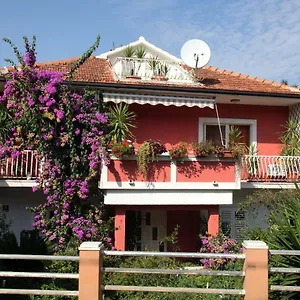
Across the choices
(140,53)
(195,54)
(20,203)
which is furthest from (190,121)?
(20,203)

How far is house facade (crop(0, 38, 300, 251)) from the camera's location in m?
13.8

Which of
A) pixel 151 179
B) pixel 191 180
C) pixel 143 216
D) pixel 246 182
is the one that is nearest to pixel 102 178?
pixel 151 179

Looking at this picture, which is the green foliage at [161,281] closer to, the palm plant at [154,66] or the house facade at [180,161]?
Result: the house facade at [180,161]

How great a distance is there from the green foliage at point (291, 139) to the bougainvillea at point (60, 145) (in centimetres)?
840

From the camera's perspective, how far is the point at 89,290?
7070 millimetres

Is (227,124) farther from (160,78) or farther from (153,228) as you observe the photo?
(153,228)

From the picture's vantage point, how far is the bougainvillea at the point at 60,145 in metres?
13.2

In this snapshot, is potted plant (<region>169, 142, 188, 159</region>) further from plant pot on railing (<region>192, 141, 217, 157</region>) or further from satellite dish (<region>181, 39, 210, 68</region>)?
satellite dish (<region>181, 39, 210, 68</region>)

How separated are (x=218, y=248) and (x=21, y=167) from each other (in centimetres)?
773

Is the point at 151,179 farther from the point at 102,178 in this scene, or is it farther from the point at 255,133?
the point at 255,133

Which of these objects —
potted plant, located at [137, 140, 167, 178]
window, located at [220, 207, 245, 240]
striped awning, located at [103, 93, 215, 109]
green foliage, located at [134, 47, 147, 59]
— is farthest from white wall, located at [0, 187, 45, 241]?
green foliage, located at [134, 47, 147, 59]

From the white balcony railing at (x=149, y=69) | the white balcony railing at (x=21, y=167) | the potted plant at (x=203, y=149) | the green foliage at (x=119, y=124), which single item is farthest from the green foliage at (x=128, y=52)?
the white balcony railing at (x=21, y=167)

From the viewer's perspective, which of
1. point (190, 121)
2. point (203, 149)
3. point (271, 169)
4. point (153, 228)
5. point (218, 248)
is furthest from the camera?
point (190, 121)

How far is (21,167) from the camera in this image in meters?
14.6
